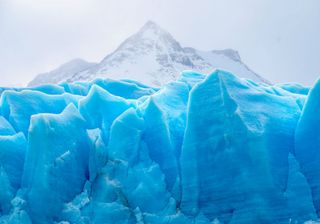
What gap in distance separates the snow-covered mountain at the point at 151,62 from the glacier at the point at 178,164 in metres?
91.9

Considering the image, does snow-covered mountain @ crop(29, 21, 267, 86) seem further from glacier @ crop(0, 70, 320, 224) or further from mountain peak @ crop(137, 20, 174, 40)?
glacier @ crop(0, 70, 320, 224)

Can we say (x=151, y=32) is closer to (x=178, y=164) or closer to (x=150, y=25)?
(x=150, y=25)

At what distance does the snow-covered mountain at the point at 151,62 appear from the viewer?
110m

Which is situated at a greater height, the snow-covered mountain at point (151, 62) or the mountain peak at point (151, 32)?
the mountain peak at point (151, 32)

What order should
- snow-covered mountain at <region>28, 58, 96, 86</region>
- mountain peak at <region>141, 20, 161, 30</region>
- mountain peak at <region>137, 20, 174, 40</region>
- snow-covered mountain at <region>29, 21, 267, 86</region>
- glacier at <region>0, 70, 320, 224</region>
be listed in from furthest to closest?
mountain peak at <region>141, 20, 161, 30</region>
mountain peak at <region>137, 20, 174, 40</region>
snow-covered mountain at <region>28, 58, 96, 86</region>
snow-covered mountain at <region>29, 21, 267, 86</region>
glacier at <region>0, 70, 320, 224</region>

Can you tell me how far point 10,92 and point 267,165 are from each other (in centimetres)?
804

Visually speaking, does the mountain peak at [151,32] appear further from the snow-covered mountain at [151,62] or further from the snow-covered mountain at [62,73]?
the snow-covered mountain at [62,73]

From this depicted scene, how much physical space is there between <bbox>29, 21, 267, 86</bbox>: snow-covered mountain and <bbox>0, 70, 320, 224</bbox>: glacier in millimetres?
91947

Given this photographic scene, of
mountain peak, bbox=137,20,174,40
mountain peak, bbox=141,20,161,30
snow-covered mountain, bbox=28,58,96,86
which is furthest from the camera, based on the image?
mountain peak, bbox=141,20,161,30

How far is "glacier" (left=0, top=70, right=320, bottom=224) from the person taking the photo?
35.0 feet

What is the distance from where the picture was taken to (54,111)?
14055mm

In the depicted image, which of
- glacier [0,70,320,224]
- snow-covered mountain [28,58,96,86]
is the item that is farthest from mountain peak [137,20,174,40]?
glacier [0,70,320,224]

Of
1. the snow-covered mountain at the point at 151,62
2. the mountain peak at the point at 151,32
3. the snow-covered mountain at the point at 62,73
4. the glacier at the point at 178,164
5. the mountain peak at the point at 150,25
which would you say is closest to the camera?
the glacier at the point at 178,164

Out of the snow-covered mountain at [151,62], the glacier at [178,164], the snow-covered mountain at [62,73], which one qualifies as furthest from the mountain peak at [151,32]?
the glacier at [178,164]
